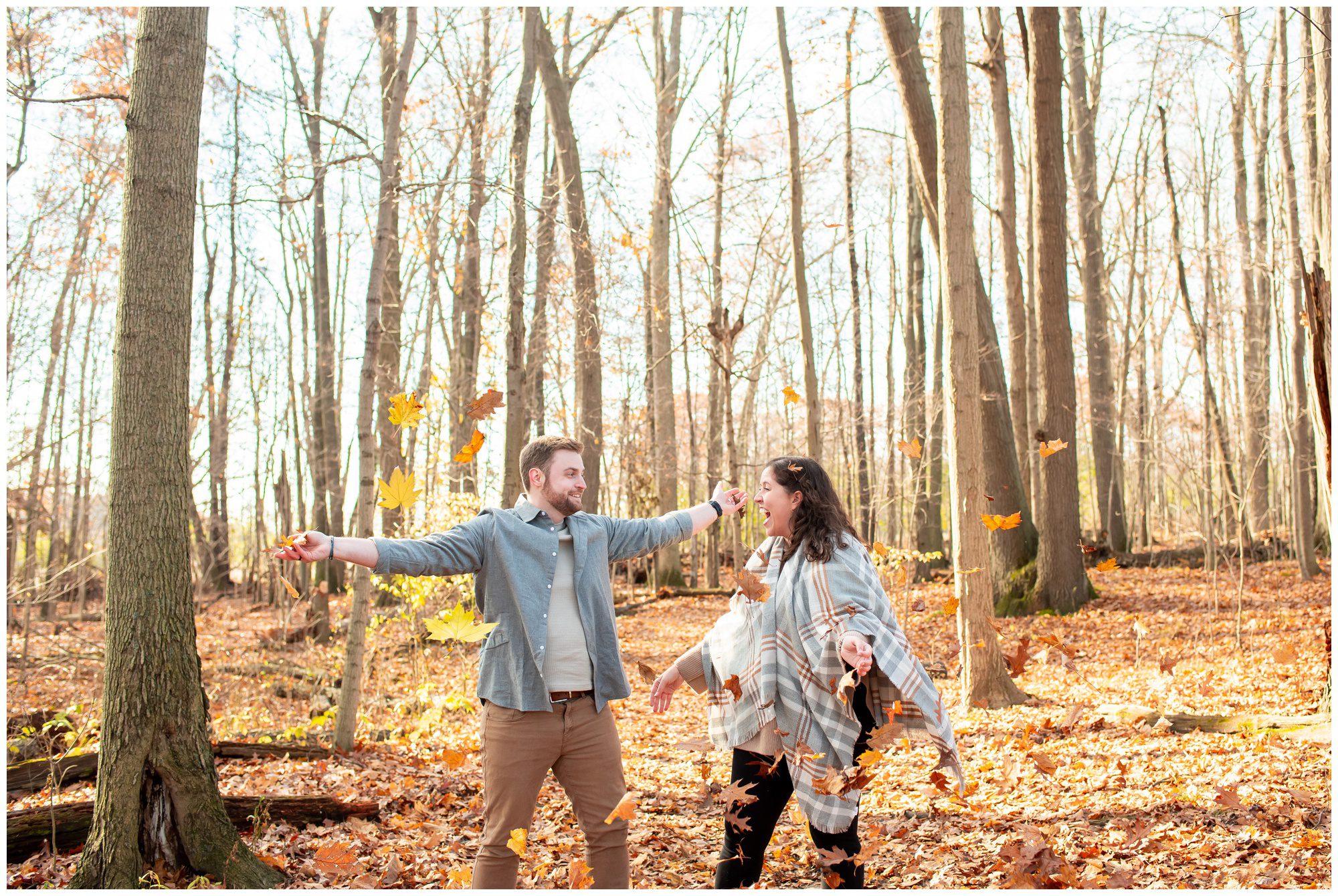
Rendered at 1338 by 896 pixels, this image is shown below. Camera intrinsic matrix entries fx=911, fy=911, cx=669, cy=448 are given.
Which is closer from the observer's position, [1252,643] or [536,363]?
[1252,643]

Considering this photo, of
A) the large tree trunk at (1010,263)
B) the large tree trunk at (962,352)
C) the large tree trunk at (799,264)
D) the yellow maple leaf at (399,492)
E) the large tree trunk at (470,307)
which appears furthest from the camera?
the large tree trunk at (470,307)

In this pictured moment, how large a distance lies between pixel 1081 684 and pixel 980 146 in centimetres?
1611

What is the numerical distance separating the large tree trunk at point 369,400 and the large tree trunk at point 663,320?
9587 millimetres

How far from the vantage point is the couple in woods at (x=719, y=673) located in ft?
9.80

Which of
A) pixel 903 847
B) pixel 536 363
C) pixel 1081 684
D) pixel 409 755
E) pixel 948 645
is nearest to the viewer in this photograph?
pixel 903 847

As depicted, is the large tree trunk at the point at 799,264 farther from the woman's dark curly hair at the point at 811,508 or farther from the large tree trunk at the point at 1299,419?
the large tree trunk at the point at 1299,419

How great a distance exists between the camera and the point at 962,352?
248 inches

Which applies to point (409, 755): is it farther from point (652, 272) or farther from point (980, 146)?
point (980, 146)

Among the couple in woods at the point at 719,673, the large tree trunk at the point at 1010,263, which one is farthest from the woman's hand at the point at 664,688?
the large tree trunk at the point at 1010,263

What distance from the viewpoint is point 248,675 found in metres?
9.36

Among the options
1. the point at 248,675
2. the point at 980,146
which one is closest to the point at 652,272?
the point at 980,146

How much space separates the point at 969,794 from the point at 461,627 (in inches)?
91.4

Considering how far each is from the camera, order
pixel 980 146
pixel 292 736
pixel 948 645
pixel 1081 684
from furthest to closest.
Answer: pixel 980 146, pixel 948 645, pixel 1081 684, pixel 292 736

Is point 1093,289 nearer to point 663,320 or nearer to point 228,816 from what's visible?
point 663,320
